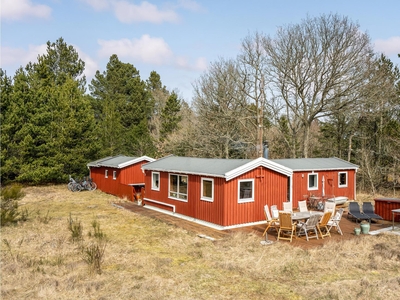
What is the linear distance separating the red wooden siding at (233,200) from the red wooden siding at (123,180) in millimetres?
5776

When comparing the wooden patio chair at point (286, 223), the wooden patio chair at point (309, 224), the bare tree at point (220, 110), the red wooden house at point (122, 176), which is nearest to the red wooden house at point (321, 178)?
the wooden patio chair at point (309, 224)

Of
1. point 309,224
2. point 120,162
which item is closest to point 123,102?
point 120,162

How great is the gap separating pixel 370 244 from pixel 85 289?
7773mm

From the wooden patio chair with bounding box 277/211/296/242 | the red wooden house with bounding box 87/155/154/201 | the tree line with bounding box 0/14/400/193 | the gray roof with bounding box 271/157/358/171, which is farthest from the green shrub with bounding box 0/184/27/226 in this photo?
the gray roof with bounding box 271/157/358/171

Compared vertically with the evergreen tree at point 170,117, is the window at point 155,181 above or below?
below

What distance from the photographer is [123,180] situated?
1975 centimetres

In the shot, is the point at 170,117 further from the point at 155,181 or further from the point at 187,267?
the point at 187,267

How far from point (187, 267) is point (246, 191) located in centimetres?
509

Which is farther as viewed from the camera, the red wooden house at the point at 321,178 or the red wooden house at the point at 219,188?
the red wooden house at the point at 321,178

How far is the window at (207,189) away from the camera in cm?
1192

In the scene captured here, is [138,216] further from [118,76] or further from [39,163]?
[118,76]

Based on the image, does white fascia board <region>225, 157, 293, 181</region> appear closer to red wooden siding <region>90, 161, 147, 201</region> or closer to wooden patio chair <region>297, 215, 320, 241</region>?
wooden patio chair <region>297, 215, 320, 241</region>

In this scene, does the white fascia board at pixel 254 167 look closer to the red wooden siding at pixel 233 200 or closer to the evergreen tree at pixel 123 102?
the red wooden siding at pixel 233 200

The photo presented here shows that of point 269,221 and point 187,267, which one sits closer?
point 187,267
